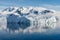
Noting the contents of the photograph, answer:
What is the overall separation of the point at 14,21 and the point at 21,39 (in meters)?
16.2

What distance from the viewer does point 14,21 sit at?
28562 millimetres

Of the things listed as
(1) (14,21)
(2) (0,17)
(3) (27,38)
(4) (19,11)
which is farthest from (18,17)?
(3) (27,38)

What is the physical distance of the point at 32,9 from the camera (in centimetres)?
3366

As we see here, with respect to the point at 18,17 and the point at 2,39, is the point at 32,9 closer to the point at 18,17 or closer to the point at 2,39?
the point at 18,17

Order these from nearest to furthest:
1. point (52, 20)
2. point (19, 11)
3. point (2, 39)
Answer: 1. point (2, 39)
2. point (52, 20)
3. point (19, 11)

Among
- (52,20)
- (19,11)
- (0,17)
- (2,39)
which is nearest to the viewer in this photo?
(2,39)

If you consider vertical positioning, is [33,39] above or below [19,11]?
below

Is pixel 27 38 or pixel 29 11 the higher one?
pixel 29 11

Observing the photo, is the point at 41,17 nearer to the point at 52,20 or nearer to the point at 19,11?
the point at 52,20

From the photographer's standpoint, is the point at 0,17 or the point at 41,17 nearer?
the point at 41,17

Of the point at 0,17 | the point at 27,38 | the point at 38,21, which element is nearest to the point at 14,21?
the point at 38,21

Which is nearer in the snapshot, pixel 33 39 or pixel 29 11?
pixel 33 39

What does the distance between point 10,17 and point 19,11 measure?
14.4 feet

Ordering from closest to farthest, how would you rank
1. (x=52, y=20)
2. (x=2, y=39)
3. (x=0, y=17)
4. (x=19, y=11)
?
(x=2, y=39), (x=52, y=20), (x=19, y=11), (x=0, y=17)
